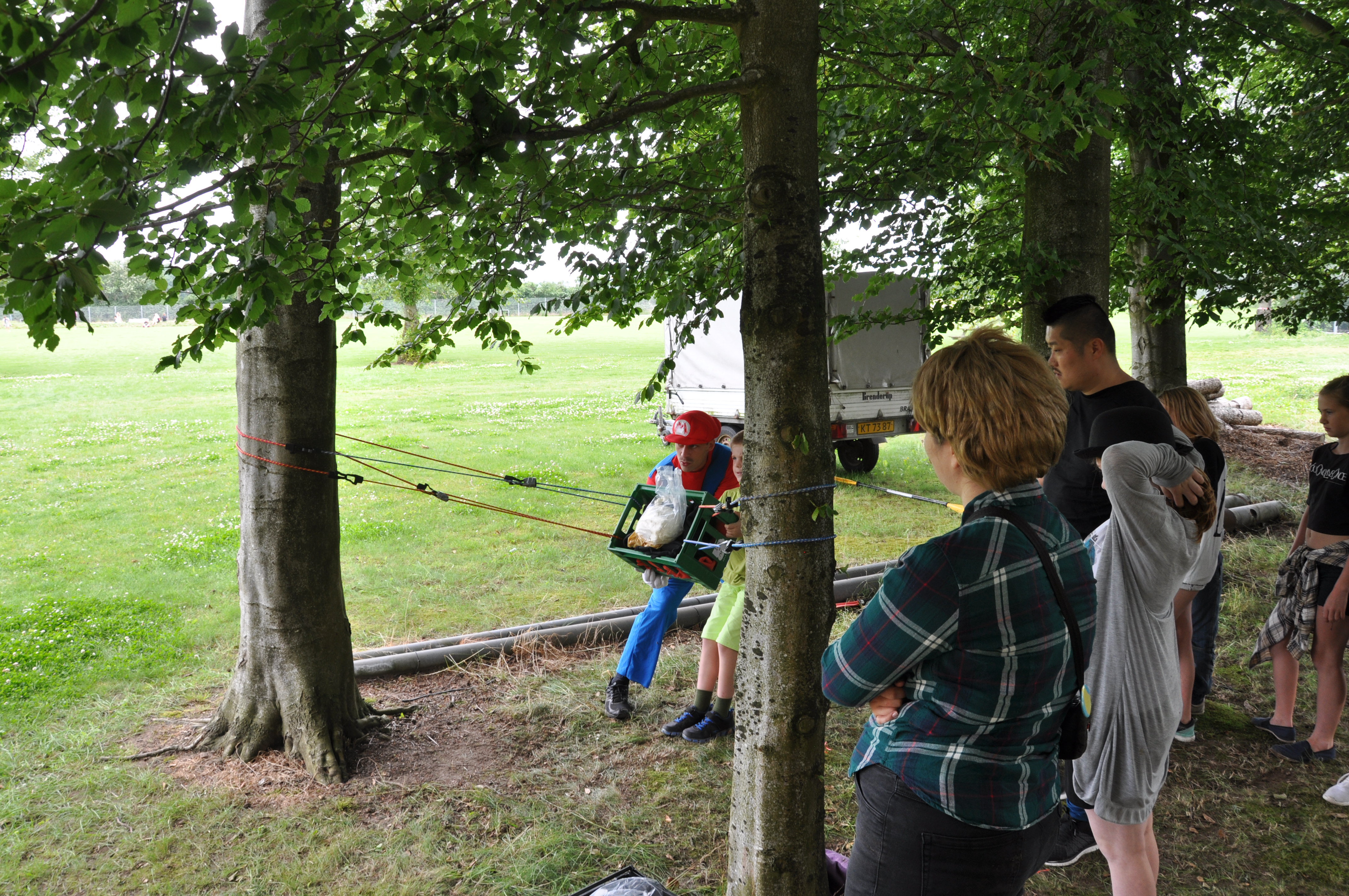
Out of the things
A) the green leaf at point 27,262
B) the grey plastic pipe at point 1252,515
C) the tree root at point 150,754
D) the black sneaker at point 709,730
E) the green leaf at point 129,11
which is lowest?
the black sneaker at point 709,730

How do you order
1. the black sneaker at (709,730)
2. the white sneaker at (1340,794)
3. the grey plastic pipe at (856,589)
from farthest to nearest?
1. the grey plastic pipe at (856,589)
2. the black sneaker at (709,730)
3. the white sneaker at (1340,794)

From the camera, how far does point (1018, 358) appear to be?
1803 mm

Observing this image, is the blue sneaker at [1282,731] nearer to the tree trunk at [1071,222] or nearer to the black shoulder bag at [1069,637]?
the tree trunk at [1071,222]

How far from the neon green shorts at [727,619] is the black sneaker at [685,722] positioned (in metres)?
0.41

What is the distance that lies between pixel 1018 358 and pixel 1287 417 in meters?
21.4

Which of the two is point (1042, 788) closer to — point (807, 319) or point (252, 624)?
point (807, 319)

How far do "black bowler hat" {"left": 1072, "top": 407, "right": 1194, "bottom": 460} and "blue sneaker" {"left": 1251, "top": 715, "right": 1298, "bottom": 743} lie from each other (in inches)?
107

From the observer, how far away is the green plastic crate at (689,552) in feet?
13.8

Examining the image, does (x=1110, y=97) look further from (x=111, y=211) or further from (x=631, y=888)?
→ (x=631, y=888)

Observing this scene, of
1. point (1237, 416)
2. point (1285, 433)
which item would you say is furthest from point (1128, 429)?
point (1237, 416)

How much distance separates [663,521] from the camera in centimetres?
429

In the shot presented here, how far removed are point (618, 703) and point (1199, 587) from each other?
3.07 metres

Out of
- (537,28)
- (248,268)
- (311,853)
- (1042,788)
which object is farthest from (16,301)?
(311,853)

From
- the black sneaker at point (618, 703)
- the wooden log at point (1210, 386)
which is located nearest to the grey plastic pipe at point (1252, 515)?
the black sneaker at point (618, 703)
